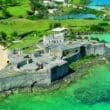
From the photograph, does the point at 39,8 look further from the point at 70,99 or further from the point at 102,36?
the point at 70,99

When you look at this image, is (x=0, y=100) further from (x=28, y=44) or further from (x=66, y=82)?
(x=28, y=44)

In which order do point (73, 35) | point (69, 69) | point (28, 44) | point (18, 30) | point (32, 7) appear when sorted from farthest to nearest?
point (32, 7) → point (18, 30) → point (73, 35) → point (28, 44) → point (69, 69)

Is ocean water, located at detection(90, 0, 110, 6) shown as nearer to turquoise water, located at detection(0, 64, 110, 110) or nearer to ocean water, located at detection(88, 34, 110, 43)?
ocean water, located at detection(88, 34, 110, 43)

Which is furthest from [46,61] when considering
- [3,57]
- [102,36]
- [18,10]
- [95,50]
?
[18,10]

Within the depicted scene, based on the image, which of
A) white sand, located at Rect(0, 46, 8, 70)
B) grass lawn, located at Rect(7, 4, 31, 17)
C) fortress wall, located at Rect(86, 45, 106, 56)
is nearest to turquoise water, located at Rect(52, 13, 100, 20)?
grass lawn, located at Rect(7, 4, 31, 17)

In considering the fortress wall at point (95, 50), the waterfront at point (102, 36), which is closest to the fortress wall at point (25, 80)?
the fortress wall at point (95, 50)

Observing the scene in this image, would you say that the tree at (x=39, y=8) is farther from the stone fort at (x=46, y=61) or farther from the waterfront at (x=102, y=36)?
the stone fort at (x=46, y=61)

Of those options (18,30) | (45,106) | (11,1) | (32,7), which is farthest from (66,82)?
(11,1)
